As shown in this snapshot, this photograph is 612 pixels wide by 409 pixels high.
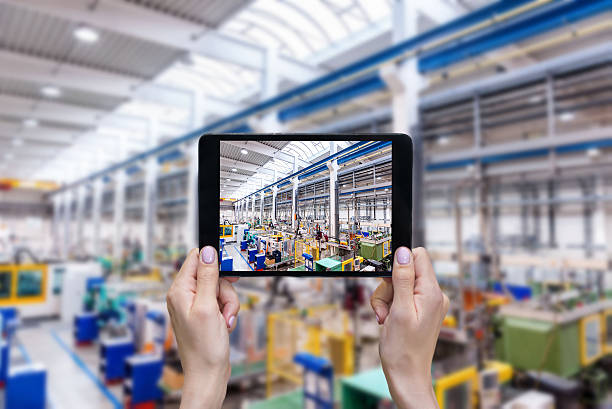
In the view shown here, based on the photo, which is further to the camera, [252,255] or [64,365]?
[64,365]

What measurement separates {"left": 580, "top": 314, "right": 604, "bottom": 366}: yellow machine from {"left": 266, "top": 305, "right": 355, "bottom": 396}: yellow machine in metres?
3.55

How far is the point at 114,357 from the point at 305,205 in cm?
771

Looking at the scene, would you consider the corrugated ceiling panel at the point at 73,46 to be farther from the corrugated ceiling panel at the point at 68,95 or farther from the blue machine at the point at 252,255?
the blue machine at the point at 252,255

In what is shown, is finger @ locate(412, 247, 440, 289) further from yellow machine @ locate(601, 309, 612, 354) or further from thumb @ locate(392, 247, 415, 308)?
yellow machine @ locate(601, 309, 612, 354)

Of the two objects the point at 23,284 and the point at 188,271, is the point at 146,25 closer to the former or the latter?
the point at 188,271

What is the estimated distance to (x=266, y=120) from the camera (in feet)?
18.8

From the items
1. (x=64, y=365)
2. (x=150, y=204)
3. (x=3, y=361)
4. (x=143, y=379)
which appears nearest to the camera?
(x=143, y=379)

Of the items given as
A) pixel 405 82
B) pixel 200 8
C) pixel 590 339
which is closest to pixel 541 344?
pixel 590 339

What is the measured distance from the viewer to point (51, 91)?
6.64 meters

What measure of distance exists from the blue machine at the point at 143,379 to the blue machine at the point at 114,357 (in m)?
1.44

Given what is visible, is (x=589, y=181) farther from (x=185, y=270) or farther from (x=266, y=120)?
(x=185, y=270)

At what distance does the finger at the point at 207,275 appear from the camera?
877 mm

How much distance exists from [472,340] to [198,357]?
4091 millimetres

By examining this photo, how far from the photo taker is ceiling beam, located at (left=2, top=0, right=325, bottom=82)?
159 inches
